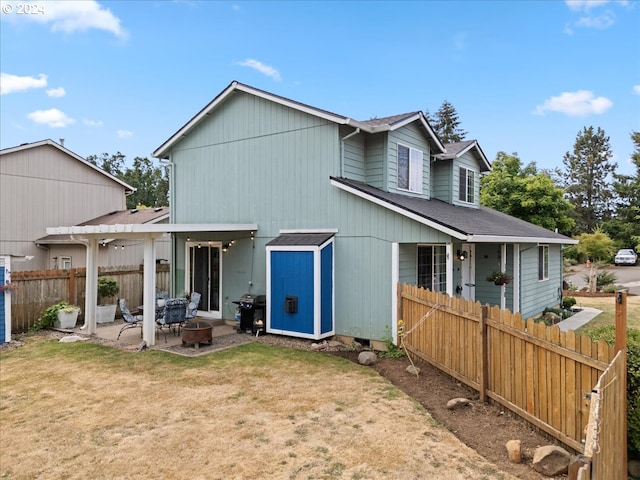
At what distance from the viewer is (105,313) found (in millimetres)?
12727

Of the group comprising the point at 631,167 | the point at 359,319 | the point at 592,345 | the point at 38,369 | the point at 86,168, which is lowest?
the point at 38,369

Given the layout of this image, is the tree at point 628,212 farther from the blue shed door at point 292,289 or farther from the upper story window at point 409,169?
the blue shed door at point 292,289

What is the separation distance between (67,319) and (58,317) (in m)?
0.25

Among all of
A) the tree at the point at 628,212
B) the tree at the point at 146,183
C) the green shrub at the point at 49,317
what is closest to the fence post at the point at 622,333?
the green shrub at the point at 49,317

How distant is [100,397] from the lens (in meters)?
6.54

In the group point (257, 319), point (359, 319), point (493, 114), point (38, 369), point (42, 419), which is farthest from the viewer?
point (493, 114)

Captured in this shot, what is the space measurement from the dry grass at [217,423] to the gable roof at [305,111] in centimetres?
584

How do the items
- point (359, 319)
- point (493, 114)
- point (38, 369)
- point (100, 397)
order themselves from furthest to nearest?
point (493, 114)
point (359, 319)
point (38, 369)
point (100, 397)

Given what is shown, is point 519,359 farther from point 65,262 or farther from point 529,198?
point 529,198

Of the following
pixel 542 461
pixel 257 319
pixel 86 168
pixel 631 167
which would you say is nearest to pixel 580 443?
pixel 542 461

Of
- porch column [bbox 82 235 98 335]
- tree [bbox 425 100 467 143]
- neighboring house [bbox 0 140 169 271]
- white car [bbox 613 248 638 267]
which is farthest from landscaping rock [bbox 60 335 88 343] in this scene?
tree [bbox 425 100 467 143]

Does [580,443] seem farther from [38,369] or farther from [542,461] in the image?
[38,369]

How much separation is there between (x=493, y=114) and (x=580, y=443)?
96.4 ft

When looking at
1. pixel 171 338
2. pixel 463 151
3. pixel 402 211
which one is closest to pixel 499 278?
pixel 463 151
